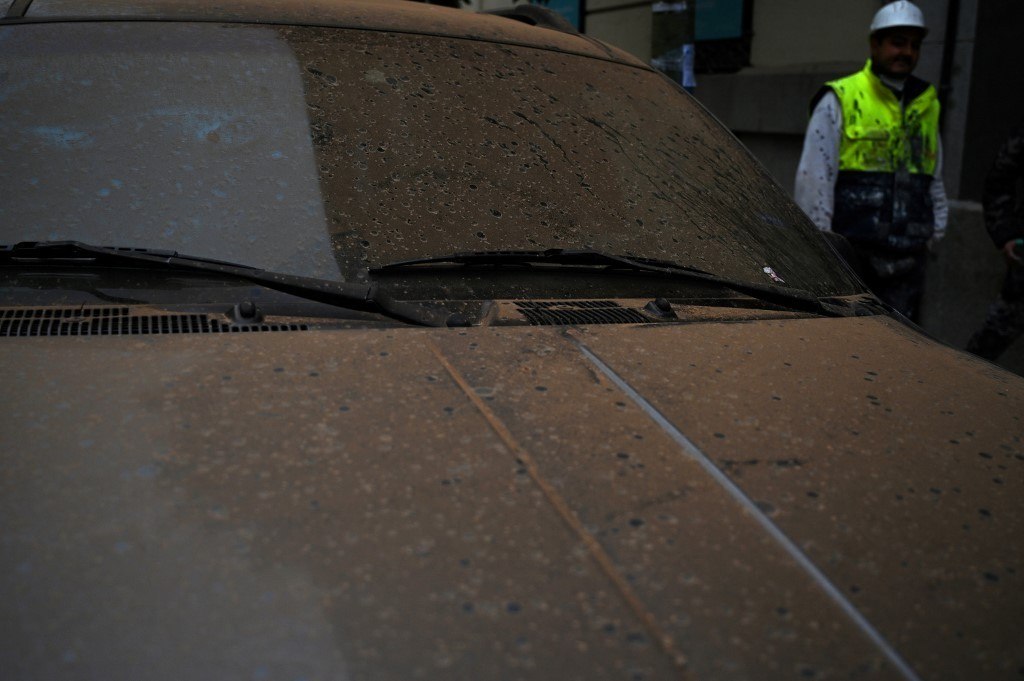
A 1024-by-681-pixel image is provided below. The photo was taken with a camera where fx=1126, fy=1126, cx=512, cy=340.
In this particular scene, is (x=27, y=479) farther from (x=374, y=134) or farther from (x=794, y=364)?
(x=794, y=364)

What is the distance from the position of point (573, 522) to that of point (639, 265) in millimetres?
971

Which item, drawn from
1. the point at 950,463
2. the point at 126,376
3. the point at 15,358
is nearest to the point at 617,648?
the point at 950,463

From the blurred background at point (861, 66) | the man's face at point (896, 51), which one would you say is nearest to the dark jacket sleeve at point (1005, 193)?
the man's face at point (896, 51)

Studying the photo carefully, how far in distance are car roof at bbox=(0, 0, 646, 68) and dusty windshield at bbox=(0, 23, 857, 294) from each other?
46mm

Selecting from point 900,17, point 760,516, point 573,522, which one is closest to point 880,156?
point 900,17

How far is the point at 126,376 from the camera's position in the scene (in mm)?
1717

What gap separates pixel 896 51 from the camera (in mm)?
5078

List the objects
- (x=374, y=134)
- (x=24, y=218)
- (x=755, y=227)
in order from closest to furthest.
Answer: (x=24, y=218)
(x=374, y=134)
(x=755, y=227)

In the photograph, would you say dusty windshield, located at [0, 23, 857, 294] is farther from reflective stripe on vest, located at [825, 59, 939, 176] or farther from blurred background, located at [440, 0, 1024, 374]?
blurred background, located at [440, 0, 1024, 374]

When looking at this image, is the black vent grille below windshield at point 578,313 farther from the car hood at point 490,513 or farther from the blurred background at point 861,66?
the blurred background at point 861,66

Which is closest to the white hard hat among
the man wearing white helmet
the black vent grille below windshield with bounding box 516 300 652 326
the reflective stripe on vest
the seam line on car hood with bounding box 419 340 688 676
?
the man wearing white helmet

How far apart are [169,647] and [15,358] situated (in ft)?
2.56

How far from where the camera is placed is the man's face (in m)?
5.07

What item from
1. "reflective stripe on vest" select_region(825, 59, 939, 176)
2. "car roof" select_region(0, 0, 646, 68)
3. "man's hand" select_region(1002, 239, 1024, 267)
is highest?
"car roof" select_region(0, 0, 646, 68)
